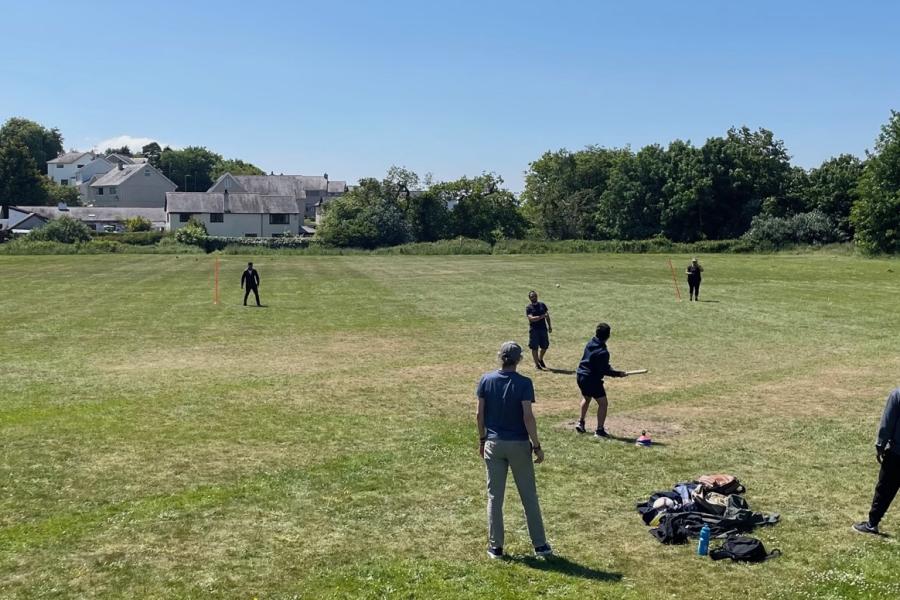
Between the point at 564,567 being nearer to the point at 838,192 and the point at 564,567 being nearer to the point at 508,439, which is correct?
the point at 508,439

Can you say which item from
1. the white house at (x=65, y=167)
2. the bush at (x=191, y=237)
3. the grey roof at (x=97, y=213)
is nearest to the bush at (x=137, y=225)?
the grey roof at (x=97, y=213)

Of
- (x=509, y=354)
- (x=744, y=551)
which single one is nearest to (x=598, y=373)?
(x=744, y=551)

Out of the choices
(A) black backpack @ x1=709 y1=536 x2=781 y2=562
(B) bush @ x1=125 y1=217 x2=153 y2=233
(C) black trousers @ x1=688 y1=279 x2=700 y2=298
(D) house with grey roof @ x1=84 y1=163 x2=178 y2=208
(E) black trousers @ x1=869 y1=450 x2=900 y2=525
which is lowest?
(A) black backpack @ x1=709 y1=536 x2=781 y2=562

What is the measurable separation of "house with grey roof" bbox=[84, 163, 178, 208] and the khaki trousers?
14828 centimetres

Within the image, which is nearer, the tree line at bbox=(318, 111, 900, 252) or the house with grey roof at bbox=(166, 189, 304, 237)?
the tree line at bbox=(318, 111, 900, 252)

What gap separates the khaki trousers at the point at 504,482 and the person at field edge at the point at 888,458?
4.01 m

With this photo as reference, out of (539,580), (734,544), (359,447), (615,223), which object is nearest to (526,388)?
(539,580)

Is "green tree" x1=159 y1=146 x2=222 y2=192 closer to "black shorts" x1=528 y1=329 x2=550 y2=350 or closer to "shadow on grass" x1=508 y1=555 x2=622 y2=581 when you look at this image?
"black shorts" x1=528 y1=329 x2=550 y2=350

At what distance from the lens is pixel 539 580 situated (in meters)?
8.66

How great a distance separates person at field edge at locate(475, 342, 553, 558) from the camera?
9.02 m

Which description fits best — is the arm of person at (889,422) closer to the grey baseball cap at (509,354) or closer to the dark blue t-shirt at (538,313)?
the grey baseball cap at (509,354)

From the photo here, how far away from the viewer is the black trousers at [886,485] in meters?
9.78

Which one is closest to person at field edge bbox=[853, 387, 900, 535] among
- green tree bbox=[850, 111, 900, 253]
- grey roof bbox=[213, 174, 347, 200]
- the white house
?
green tree bbox=[850, 111, 900, 253]

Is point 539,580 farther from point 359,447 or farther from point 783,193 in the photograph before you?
point 783,193
